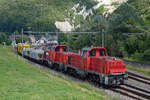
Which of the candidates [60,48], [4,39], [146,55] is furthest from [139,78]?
[4,39]

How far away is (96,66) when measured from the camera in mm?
17625

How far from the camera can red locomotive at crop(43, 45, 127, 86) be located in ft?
54.1

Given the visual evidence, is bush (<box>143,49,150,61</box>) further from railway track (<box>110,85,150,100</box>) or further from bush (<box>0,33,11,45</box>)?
bush (<box>0,33,11,45</box>)

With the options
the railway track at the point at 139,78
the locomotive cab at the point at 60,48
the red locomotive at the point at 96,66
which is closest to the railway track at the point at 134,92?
the red locomotive at the point at 96,66

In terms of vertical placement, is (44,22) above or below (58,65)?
above

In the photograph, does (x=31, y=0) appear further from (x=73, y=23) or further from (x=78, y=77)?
(x=78, y=77)

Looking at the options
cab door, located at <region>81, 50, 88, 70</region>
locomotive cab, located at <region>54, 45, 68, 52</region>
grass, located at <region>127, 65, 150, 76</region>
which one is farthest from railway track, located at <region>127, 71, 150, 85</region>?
locomotive cab, located at <region>54, 45, 68, 52</region>

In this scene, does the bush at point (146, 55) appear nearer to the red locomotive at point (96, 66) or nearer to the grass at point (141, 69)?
the grass at point (141, 69)

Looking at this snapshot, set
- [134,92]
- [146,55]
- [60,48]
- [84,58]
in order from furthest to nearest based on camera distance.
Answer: [146,55]
[60,48]
[84,58]
[134,92]

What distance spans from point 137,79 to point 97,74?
14.7ft

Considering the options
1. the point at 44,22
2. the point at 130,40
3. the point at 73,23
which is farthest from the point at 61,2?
the point at 73,23

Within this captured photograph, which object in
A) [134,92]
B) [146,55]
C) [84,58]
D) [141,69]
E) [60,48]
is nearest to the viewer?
[134,92]

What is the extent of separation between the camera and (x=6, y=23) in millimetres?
65500

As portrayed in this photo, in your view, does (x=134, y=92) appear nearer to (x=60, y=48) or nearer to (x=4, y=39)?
(x=60, y=48)
